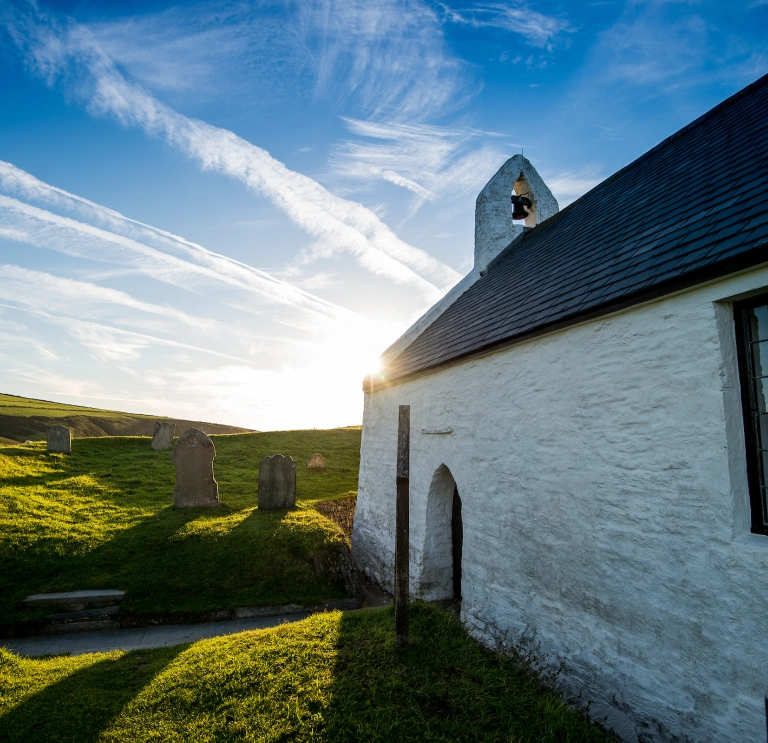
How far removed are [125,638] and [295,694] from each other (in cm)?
409

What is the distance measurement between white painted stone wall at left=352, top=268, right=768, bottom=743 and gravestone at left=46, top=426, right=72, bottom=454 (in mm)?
16315

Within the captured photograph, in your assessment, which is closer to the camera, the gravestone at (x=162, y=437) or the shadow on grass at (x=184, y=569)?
the shadow on grass at (x=184, y=569)

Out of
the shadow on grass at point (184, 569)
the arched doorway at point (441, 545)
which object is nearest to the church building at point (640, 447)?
the arched doorway at point (441, 545)

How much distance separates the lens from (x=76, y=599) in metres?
7.23

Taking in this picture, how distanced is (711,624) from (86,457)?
1890 cm

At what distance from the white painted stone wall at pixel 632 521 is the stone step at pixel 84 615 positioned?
5565 mm

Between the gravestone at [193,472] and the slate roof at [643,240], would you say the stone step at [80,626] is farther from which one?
the slate roof at [643,240]

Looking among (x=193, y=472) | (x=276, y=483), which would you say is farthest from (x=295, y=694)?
(x=193, y=472)

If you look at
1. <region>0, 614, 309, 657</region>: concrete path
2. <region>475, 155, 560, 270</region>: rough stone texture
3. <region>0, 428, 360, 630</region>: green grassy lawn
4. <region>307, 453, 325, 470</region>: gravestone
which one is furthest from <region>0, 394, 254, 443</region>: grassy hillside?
<region>475, 155, 560, 270</region>: rough stone texture

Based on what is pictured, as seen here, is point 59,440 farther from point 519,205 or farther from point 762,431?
point 762,431

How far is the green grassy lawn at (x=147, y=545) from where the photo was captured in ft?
25.5

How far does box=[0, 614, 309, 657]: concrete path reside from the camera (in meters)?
6.37

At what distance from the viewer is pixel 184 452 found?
11.4 m

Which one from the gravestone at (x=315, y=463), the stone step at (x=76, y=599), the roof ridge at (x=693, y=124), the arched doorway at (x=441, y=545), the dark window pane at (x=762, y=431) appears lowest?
the stone step at (x=76, y=599)
